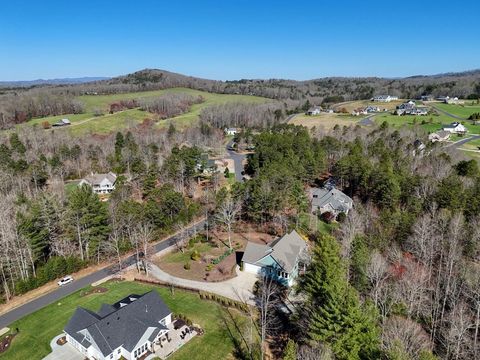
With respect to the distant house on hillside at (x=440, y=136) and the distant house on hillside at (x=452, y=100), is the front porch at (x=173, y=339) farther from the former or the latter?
the distant house on hillside at (x=452, y=100)

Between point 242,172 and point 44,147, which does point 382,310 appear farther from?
point 44,147

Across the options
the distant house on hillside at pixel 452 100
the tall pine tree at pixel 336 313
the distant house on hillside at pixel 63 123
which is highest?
the distant house on hillside at pixel 452 100

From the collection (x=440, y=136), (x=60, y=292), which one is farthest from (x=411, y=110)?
(x=60, y=292)

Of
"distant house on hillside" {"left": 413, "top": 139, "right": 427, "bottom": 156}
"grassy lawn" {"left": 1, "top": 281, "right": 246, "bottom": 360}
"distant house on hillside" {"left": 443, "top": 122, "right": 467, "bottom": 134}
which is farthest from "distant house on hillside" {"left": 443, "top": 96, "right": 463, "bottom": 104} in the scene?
"grassy lawn" {"left": 1, "top": 281, "right": 246, "bottom": 360}

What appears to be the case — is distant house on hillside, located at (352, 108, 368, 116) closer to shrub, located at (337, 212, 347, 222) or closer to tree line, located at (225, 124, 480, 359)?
tree line, located at (225, 124, 480, 359)

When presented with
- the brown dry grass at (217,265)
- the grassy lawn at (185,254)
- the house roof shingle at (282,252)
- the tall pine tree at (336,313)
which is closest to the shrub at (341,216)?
the brown dry grass at (217,265)

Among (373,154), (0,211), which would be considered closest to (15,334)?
(0,211)
